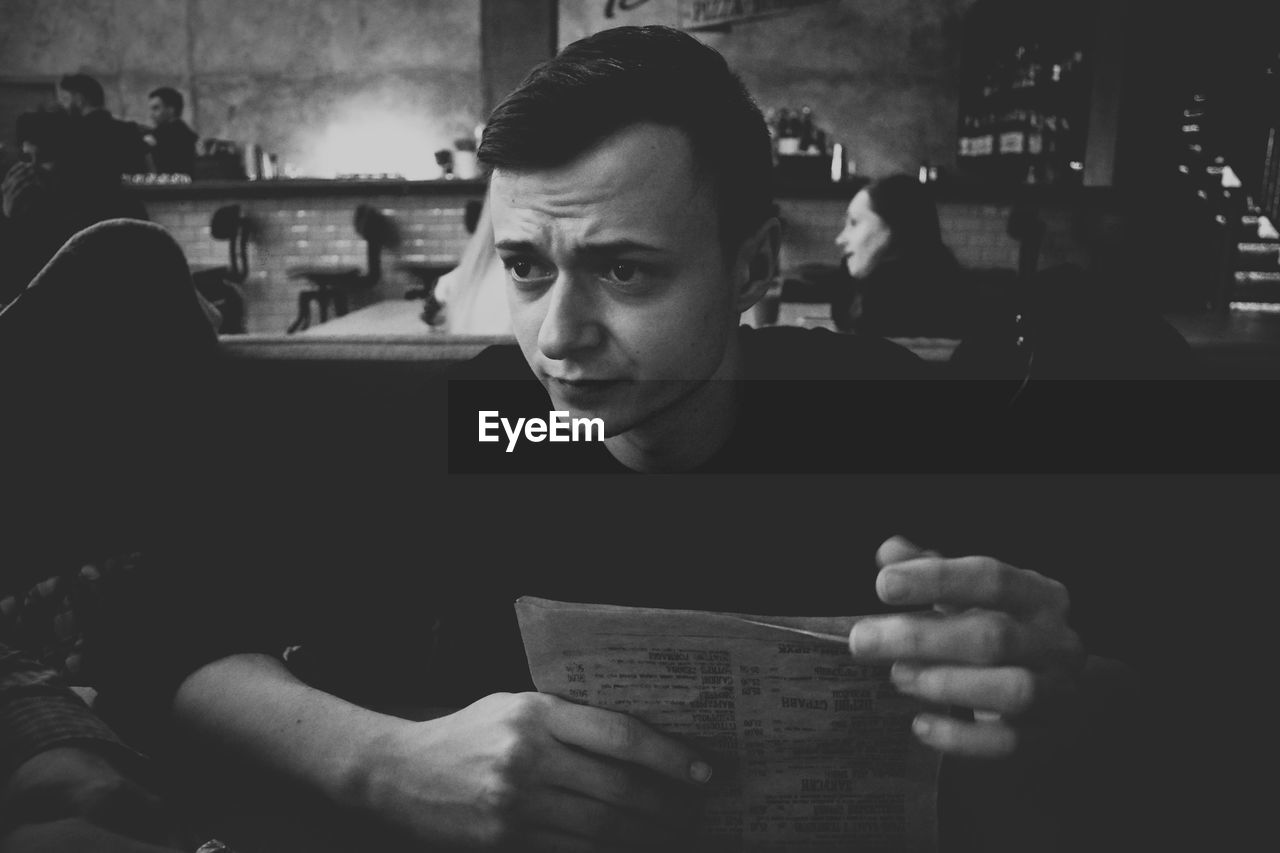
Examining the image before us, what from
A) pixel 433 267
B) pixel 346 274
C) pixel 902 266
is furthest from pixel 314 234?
pixel 902 266

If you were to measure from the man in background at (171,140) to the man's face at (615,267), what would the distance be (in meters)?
7.39

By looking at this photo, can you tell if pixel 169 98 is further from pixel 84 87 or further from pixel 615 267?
pixel 615 267

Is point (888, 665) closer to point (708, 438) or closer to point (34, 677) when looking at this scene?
point (708, 438)

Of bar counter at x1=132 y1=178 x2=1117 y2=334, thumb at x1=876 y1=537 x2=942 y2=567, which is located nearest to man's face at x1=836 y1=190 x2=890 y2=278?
bar counter at x1=132 y1=178 x2=1117 y2=334

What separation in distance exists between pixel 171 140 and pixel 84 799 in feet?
25.6

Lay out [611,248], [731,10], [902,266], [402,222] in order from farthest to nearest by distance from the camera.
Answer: [402,222], [731,10], [902,266], [611,248]

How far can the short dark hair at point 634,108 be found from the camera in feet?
3.19

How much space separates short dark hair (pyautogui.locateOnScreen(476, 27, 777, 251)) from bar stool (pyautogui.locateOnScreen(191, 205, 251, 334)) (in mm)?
4719

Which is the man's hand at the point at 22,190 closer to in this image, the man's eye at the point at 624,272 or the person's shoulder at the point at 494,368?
the person's shoulder at the point at 494,368

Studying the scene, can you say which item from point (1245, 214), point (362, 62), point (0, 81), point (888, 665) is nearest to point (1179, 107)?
point (1245, 214)

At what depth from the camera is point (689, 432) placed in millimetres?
1139

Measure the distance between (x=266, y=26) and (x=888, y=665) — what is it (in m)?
10.0

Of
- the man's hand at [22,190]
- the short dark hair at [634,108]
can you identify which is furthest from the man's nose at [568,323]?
the man's hand at [22,190]

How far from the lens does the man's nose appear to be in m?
0.95
